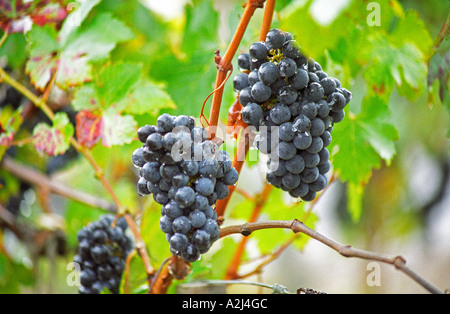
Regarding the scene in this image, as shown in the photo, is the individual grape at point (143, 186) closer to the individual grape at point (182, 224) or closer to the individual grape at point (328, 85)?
the individual grape at point (182, 224)

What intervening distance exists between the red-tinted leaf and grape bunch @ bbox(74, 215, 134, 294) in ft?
0.42

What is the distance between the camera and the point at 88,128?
692mm

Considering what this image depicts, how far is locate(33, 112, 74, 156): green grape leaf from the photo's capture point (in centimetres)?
69

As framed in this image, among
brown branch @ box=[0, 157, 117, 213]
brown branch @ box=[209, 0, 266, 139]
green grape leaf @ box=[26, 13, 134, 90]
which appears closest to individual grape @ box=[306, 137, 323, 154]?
brown branch @ box=[209, 0, 266, 139]

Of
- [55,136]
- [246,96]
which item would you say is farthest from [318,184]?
[55,136]

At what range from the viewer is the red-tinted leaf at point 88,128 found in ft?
2.23

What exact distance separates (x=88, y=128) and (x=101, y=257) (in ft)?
0.65

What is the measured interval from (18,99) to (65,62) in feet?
1.59

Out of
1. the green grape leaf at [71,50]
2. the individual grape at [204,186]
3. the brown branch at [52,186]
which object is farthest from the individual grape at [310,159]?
the brown branch at [52,186]

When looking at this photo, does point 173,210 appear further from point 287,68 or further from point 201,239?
point 287,68

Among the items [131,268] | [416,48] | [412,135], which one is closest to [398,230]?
[412,135]

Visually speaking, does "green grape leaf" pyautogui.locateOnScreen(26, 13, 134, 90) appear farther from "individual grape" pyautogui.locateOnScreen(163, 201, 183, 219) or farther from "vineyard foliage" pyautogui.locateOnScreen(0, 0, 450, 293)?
"individual grape" pyautogui.locateOnScreen(163, 201, 183, 219)

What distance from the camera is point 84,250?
67 centimetres

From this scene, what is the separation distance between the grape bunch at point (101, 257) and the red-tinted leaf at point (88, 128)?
0.42ft
